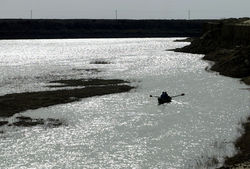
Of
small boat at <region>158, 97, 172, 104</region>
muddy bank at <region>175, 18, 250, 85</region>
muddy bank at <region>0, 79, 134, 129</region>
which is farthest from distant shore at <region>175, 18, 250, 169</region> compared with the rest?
muddy bank at <region>0, 79, 134, 129</region>

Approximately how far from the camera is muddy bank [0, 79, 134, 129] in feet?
135

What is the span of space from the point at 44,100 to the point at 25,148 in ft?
58.6

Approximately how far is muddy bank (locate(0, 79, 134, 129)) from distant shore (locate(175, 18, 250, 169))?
16.2 m

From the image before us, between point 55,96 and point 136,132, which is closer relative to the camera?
point 136,132

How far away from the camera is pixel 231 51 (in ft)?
273

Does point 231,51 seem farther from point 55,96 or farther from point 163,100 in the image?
point 55,96

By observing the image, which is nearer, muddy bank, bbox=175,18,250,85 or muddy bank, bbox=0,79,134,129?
muddy bank, bbox=0,79,134,129

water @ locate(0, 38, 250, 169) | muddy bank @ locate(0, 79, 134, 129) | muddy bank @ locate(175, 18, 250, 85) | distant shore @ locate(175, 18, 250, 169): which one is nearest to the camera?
water @ locate(0, 38, 250, 169)

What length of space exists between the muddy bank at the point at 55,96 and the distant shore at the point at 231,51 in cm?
1621

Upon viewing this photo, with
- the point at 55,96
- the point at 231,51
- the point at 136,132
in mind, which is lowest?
the point at 136,132

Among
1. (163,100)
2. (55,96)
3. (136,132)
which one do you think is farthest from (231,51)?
(136,132)

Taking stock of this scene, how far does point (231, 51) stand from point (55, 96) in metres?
43.4

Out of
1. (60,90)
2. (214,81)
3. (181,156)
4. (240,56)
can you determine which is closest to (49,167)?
(181,156)

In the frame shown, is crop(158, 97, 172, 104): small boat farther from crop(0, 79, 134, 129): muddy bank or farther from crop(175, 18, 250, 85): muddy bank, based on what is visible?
crop(175, 18, 250, 85): muddy bank
